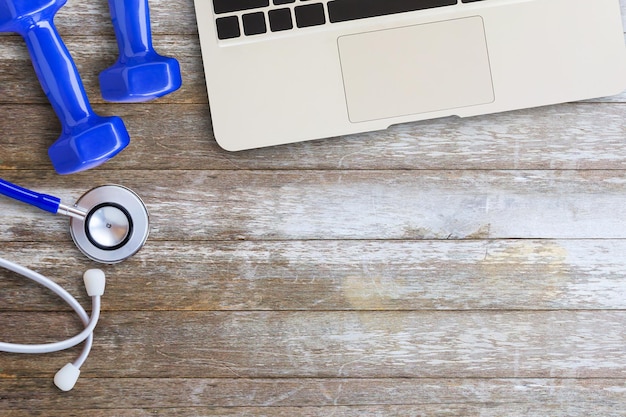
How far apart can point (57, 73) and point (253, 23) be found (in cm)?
21

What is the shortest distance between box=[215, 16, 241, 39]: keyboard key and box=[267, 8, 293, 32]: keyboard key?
0.04 meters

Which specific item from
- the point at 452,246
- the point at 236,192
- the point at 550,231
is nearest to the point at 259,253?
the point at 236,192

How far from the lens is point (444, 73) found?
73cm

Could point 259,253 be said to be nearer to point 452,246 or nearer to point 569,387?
point 452,246

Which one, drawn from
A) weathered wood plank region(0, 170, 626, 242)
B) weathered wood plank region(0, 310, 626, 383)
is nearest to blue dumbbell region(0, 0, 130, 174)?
weathered wood plank region(0, 170, 626, 242)

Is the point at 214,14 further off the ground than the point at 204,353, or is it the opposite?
the point at 214,14

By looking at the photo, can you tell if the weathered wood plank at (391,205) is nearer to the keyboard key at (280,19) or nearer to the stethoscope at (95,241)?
the stethoscope at (95,241)

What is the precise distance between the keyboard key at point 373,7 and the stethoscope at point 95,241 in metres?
0.30


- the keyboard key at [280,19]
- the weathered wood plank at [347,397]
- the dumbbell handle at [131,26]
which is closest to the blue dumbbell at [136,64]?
the dumbbell handle at [131,26]

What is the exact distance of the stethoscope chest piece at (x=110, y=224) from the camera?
75 centimetres

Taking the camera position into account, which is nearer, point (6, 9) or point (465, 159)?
point (6, 9)

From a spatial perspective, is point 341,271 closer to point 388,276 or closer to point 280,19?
point 388,276

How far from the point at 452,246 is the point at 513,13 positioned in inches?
10.4

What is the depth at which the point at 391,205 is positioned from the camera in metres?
0.78
